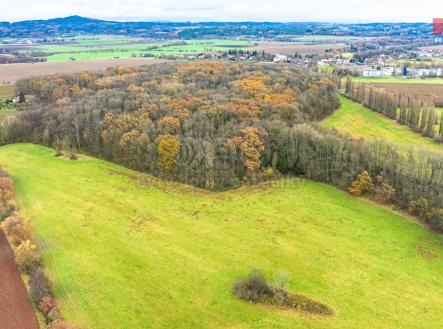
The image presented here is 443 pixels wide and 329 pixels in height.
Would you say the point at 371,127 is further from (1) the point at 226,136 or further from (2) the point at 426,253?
(2) the point at 426,253

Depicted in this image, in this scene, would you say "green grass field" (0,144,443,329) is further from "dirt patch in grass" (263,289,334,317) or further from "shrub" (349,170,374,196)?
"shrub" (349,170,374,196)

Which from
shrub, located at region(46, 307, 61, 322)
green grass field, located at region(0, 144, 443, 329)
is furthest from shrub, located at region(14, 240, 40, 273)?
shrub, located at region(46, 307, 61, 322)

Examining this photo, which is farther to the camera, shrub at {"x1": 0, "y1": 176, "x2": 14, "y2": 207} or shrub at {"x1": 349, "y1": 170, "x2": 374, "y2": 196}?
shrub at {"x1": 349, "y1": 170, "x2": 374, "y2": 196}

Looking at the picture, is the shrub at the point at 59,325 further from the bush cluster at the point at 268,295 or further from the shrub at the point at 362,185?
the shrub at the point at 362,185

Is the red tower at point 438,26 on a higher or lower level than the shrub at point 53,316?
higher

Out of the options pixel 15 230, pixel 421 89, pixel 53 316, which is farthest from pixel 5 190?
pixel 421 89

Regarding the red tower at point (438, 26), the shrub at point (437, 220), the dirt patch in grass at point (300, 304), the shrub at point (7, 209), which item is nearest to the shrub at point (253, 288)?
the dirt patch in grass at point (300, 304)
